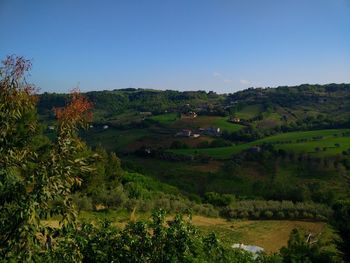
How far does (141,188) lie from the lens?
4191 cm

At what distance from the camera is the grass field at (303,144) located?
66.9 meters

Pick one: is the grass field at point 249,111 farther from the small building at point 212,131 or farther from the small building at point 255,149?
the small building at point 255,149

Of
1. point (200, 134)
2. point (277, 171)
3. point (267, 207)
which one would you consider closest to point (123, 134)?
point (200, 134)

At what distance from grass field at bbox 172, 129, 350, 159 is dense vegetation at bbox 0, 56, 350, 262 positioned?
0.35 metres

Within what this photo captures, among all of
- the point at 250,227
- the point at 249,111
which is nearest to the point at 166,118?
the point at 249,111

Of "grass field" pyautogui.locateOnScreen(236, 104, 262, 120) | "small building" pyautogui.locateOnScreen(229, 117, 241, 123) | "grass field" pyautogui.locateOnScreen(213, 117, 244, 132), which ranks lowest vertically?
"grass field" pyautogui.locateOnScreen(213, 117, 244, 132)

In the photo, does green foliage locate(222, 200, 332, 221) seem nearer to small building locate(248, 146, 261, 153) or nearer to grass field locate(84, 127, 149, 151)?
small building locate(248, 146, 261, 153)

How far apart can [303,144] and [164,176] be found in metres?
26.7

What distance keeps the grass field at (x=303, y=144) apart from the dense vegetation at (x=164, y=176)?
0.35 m

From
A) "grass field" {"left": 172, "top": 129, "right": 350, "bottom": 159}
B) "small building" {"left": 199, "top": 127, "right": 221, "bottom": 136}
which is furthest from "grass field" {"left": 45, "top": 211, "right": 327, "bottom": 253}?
"small building" {"left": 199, "top": 127, "right": 221, "bottom": 136}

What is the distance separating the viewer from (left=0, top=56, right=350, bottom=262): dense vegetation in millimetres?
5141

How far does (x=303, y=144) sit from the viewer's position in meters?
72.1

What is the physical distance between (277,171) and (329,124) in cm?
3566

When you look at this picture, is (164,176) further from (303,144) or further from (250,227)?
(250,227)
